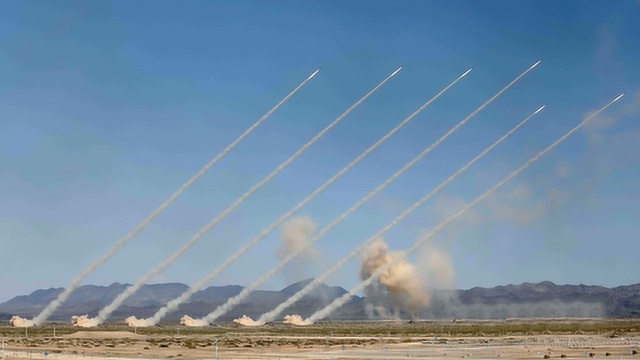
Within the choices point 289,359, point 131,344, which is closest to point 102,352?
point 131,344

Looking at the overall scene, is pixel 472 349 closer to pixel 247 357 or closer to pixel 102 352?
pixel 247 357

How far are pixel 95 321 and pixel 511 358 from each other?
121m

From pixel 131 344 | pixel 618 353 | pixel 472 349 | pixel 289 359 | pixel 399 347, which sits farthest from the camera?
pixel 131 344

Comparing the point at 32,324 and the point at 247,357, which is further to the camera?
the point at 32,324

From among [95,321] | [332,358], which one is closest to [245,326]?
[95,321]

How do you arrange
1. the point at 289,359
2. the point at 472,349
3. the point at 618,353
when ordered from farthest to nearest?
the point at 472,349 < the point at 618,353 < the point at 289,359

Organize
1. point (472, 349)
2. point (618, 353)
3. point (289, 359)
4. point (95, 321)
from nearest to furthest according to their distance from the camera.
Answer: point (289, 359) → point (618, 353) → point (472, 349) → point (95, 321)

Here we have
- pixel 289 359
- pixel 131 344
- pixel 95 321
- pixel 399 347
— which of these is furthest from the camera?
pixel 95 321

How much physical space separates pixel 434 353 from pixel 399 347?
13041 millimetres

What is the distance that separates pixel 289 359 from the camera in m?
Answer: 69.4

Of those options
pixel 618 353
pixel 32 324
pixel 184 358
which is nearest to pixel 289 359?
pixel 184 358

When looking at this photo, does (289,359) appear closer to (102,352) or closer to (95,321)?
(102,352)

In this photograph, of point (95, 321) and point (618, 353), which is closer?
point (618, 353)

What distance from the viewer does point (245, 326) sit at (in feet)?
592
